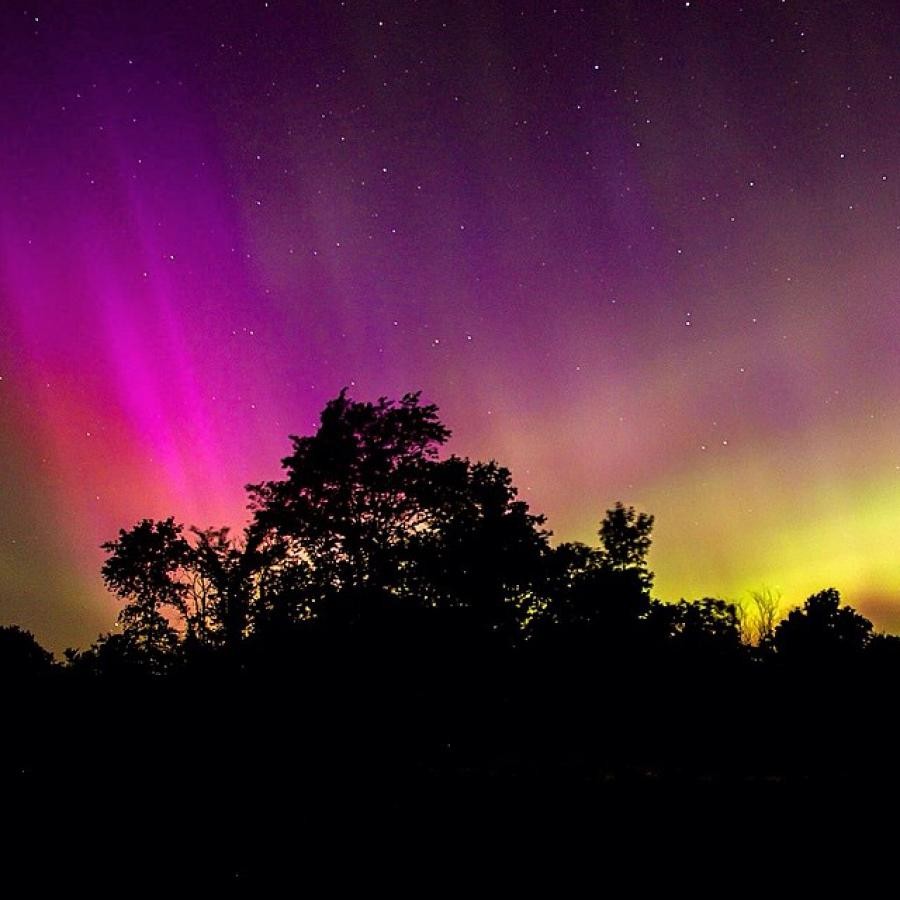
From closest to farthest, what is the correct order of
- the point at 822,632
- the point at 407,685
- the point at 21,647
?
the point at 407,685 < the point at 822,632 < the point at 21,647

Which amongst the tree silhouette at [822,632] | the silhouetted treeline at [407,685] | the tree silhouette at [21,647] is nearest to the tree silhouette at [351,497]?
the silhouetted treeline at [407,685]

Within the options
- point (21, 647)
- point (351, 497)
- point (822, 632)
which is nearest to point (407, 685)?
point (351, 497)

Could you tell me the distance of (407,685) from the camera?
20109 millimetres

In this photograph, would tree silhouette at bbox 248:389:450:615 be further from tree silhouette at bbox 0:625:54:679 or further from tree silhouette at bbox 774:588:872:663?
tree silhouette at bbox 0:625:54:679

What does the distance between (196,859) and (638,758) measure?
1325 centimetres

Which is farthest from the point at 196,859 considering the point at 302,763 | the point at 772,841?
the point at 772,841

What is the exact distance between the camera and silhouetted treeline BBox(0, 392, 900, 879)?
34.0 feet

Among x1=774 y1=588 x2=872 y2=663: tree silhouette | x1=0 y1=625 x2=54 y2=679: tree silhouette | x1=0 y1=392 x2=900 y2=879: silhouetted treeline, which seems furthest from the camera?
x1=0 y1=625 x2=54 y2=679: tree silhouette

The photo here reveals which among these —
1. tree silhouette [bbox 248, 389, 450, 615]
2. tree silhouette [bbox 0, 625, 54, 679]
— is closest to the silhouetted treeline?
tree silhouette [bbox 248, 389, 450, 615]

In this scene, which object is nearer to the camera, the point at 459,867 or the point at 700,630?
the point at 459,867

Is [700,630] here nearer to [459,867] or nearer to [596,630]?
[596,630]

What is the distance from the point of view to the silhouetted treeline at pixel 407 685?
34.0 feet

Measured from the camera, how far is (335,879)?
24.7 feet

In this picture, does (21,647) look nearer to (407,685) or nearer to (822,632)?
(407,685)
